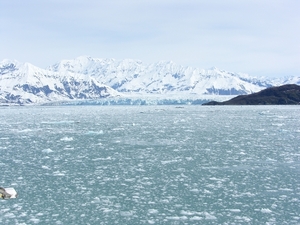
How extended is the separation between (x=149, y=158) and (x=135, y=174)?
13.9 ft

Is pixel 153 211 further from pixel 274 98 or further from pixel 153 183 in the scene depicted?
pixel 274 98

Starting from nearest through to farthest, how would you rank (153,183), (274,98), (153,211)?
(153,211) → (153,183) → (274,98)

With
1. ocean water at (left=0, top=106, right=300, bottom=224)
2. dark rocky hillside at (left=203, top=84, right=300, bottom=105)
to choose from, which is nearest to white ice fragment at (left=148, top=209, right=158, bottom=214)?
ocean water at (left=0, top=106, right=300, bottom=224)

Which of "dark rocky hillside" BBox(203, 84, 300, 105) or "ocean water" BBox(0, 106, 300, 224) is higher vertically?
"dark rocky hillside" BBox(203, 84, 300, 105)

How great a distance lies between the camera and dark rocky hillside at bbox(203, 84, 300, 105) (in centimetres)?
15125

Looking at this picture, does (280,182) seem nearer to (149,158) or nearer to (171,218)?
(171,218)

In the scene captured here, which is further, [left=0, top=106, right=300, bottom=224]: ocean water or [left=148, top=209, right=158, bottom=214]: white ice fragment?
[left=148, top=209, right=158, bottom=214]: white ice fragment

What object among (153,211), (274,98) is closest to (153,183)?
(153,211)

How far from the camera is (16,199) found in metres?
13.6

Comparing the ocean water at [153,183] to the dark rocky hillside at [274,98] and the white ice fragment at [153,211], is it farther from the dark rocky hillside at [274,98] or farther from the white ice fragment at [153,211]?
the dark rocky hillside at [274,98]

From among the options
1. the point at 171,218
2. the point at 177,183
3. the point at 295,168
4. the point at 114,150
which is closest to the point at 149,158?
the point at 114,150

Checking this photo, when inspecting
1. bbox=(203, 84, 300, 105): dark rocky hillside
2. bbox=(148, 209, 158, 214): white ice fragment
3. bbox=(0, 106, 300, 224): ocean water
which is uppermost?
bbox=(203, 84, 300, 105): dark rocky hillside

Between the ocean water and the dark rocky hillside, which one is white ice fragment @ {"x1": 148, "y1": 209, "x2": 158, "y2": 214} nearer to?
the ocean water

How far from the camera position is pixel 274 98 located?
155m
